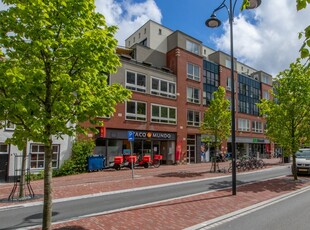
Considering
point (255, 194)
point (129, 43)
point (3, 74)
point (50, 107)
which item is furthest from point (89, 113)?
point (129, 43)

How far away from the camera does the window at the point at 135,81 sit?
1123 inches

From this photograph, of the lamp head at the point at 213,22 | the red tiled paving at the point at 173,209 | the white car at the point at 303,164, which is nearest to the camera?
the red tiled paving at the point at 173,209

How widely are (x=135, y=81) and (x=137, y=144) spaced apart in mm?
6757

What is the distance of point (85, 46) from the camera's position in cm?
557

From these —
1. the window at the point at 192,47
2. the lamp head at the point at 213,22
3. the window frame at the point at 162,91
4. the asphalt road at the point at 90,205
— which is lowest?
the asphalt road at the point at 90,205

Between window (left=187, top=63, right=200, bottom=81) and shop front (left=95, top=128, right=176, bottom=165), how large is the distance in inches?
337

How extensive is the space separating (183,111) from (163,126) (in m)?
4.03

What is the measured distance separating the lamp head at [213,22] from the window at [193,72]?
2298 cm

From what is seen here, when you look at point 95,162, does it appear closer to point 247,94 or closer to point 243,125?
point 243,125

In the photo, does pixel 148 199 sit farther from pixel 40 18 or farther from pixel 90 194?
pixel 40 18

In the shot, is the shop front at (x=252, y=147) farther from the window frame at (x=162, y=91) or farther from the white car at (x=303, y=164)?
the white car at (x=303, y=164)

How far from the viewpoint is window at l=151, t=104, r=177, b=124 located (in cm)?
3052

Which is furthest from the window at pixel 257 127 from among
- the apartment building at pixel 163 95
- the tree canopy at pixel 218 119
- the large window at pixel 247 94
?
the tree canopy at pixel 218 119

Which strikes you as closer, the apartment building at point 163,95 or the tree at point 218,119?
the tree at point 218,119
